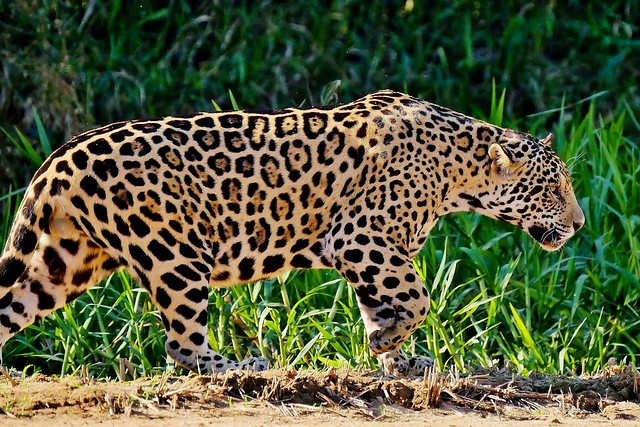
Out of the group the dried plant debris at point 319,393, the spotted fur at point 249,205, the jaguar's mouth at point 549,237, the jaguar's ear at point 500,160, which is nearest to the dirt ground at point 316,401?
the dried plant debris at point 319,393

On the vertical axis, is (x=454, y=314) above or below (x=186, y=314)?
below

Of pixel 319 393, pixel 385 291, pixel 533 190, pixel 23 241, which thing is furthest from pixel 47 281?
pixel 533 190

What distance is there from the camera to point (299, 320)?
25.0ft

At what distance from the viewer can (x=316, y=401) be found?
5992 millimetres

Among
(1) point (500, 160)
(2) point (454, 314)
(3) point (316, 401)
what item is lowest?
(2) point (454, 314)

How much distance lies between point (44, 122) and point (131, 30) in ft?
5.66

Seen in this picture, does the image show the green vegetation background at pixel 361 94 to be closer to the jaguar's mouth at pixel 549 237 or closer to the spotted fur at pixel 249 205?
the jaguar's mouth at pixel 549 237

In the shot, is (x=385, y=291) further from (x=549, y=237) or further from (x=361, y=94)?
(x=361, y=94)

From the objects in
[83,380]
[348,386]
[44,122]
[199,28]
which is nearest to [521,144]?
[348,386]

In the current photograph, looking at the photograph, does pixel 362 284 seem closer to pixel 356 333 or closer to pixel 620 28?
pixel 356 333

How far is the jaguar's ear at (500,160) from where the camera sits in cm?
693

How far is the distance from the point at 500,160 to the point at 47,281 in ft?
7.80

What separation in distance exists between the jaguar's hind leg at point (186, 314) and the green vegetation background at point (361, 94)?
717 mm

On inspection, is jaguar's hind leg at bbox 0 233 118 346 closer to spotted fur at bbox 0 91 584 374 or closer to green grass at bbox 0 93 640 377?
spotted fur at bbox 0 91 584 374
